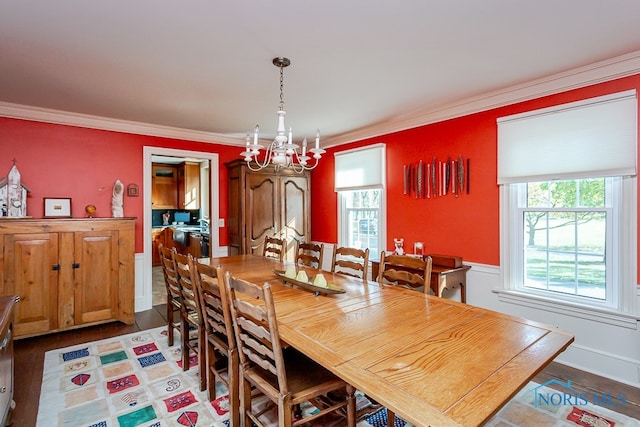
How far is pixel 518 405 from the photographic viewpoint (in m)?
2.16

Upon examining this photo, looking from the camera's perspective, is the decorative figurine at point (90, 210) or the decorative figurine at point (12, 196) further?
the decorative figurine at point (90, 210)

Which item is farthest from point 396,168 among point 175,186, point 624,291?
point 175,186

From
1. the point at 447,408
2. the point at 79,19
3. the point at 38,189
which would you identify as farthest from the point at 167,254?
the point at 447,408

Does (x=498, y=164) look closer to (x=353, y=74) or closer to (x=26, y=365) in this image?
(x=353, y=74)

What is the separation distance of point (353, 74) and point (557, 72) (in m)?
1.64

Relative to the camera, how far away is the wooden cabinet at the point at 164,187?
748 centimetres

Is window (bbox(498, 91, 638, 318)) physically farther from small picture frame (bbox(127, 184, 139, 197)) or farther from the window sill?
small picture frame (bbox(127, 184, 139, 197))

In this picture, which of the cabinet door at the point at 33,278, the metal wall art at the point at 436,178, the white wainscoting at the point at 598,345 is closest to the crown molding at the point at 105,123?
the cabinet door at the point at 33,278

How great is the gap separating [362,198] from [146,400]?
3342mm

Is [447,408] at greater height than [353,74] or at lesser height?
lesser

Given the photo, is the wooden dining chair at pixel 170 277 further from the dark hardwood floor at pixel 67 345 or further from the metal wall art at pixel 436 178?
the metal wall art at pixel 436 178

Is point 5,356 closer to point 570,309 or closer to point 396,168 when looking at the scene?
point 396,168

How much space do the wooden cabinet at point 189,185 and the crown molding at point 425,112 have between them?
9.03ft

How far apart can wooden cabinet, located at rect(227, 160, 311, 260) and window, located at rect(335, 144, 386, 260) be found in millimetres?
622
